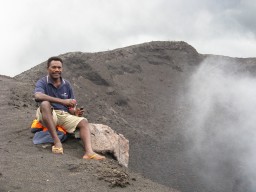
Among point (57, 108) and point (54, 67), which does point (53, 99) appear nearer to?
point (57, 108)

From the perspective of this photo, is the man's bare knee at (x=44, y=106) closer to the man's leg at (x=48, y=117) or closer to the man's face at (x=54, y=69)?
the man's leg at (x=48, y=117)

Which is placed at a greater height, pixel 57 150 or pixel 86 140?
pixel 86 140

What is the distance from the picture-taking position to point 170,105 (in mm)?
21625

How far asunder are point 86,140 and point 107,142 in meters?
0.86

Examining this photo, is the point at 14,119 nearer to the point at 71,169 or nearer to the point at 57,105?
the point at 57,105

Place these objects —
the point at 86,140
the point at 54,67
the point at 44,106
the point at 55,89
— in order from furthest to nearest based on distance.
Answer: the point at 55,89 < the point at 54,67 < the point at 86,140 < the point at 44,106

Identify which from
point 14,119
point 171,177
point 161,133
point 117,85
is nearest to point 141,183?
point 14,119

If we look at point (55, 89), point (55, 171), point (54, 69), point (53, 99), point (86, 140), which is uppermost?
point (54, 69)

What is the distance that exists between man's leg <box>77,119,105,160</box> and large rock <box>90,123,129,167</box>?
57cm

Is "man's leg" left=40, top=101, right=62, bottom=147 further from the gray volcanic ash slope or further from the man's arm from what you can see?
the gray volcanic ash slope

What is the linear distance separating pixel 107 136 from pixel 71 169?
1.84m

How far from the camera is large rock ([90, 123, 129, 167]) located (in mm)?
7629

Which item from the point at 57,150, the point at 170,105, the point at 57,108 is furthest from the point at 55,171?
the point at 170,105

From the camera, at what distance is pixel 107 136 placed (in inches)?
Answer: 311
